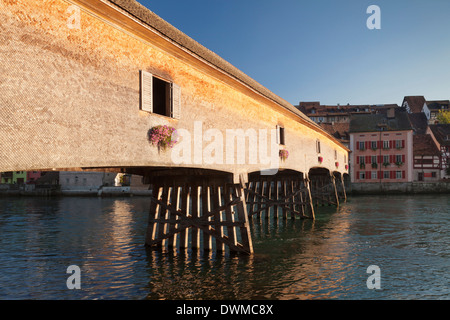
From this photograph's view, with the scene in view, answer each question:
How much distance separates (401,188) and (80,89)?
45569 mm

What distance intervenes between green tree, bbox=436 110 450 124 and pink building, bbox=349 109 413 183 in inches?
1147

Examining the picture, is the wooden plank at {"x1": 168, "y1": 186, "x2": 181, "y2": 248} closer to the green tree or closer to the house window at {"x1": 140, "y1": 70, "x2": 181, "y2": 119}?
the house window at {"x1": 140, "y1": 70, "x2": 181, "y2": 119}

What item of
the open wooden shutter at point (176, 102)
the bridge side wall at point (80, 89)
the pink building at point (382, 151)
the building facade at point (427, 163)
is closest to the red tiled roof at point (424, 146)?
the building facade at point (427, 163)

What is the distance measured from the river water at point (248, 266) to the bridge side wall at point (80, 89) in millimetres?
3026

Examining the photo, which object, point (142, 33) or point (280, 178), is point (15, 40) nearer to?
point (142, 33)

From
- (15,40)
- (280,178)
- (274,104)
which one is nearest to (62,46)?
(15,40)

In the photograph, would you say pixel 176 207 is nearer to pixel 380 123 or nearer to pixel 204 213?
pixel 204 213

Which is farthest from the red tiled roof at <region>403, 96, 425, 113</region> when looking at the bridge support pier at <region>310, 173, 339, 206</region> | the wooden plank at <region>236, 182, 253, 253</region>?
the wooden plank at <region>236, 182, 253, 253</region>

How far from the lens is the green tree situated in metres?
72.8

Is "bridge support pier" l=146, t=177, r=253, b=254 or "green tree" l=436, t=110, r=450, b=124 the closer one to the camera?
"bridge support pier" l=146, t=177, r=253, b=254

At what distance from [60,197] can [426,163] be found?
4906 centimetres

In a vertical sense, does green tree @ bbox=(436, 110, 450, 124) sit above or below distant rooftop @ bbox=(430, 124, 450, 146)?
above

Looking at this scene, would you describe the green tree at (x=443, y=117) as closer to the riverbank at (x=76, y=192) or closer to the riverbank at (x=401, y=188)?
the riverbank at (x=401, y=188)
